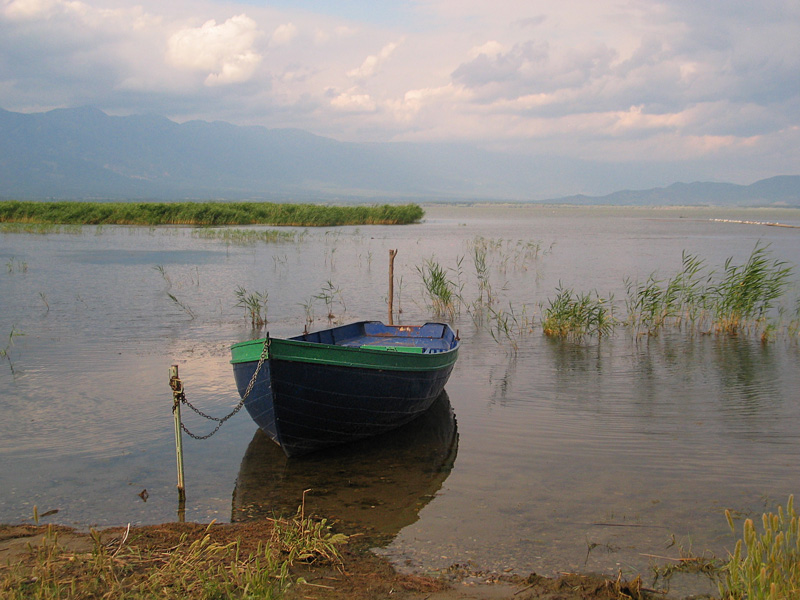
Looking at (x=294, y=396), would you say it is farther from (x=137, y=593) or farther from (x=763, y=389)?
(x=763, y=389)

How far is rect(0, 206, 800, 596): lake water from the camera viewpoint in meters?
6.26

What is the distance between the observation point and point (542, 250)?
3559 centimetres

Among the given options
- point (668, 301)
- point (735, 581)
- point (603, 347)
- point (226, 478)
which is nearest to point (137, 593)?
point (226, 478)

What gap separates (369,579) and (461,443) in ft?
12.8

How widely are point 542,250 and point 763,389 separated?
24777 millimetres

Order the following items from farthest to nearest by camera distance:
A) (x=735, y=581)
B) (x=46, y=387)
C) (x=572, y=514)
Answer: (x=46, y=387)
(x=572, y=514)
(x=735, y=581)

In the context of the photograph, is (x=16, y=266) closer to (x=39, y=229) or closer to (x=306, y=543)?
(x=39, y=229)

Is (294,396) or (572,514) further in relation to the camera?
(294,396)

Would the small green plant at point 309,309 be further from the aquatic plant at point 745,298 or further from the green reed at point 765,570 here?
the green reed at point 765,570

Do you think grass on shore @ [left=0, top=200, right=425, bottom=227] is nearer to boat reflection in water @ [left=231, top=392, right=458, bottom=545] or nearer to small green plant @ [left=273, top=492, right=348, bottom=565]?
boat reflection in water @ [left=231, top=392, right=458, bottom=545]

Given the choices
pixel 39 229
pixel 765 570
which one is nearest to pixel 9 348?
pixel 765 570

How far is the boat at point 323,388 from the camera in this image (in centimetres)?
737

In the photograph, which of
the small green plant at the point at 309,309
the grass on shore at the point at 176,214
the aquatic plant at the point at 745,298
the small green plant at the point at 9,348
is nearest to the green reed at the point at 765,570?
the small green plant at the point at 9,348

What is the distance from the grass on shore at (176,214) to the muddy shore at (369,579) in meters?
49.7
